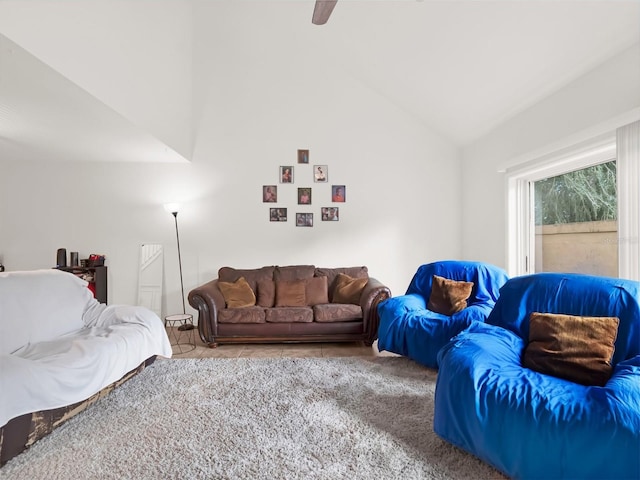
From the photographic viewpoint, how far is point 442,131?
516 centimetres

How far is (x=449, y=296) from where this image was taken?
3.37 metres

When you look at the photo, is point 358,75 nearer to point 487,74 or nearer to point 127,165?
point 487,74

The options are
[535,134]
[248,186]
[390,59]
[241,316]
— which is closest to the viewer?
[535,134]

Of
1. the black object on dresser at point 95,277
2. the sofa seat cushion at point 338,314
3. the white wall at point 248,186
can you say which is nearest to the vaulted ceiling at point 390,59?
the white wall at point 248,186

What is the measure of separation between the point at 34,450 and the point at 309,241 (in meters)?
3.68

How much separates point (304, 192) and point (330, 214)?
48 centimetres

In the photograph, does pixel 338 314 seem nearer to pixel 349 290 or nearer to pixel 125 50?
pixel 349 290

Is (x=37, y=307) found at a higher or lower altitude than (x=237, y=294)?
higher

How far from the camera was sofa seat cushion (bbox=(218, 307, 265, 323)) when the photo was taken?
391 cm

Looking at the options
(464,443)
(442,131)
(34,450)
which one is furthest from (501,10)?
(34,450)

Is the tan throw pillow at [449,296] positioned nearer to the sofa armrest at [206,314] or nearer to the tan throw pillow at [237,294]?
the tan throw pillow at [237,294]

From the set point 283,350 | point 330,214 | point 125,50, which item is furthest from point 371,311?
point 125,50

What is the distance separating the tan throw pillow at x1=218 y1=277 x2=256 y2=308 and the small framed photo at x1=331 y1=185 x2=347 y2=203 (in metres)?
1.78

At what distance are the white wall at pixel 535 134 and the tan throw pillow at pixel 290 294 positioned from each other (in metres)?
2.41
